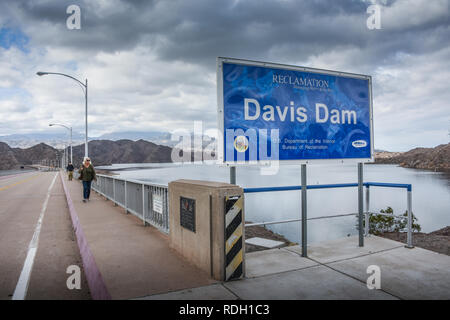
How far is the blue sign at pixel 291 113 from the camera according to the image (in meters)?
5.10

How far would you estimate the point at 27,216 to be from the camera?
1188 centimetres

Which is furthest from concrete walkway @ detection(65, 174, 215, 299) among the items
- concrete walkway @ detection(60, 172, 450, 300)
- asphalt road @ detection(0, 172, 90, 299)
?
asphalt road @ detection(0, 172, 90, 299)

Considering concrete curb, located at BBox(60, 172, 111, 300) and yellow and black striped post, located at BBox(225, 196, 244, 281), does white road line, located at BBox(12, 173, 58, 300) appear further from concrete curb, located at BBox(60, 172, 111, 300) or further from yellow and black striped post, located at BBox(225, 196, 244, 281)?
yellow and black striped post, located at BBox(225, 196, 244, 281)

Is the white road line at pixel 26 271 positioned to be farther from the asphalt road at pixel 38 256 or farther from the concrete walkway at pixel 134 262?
the concrete walkway at pixel 134 262

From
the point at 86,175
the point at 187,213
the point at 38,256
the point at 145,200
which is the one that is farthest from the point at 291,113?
the point at 86,175

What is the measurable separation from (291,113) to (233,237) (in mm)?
2428

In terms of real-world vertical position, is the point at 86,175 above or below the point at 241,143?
below

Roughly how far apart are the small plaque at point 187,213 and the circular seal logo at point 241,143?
1.05m

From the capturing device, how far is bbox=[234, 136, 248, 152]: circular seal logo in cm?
511

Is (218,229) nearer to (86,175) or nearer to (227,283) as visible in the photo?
(227,283)

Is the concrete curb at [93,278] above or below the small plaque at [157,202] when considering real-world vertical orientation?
below

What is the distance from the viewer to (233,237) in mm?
4383

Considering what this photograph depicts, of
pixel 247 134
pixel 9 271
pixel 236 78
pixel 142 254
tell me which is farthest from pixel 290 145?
pixel 9 271

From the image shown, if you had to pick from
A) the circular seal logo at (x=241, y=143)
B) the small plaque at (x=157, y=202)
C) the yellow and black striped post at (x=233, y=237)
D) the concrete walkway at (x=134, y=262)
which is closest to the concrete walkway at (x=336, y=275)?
the yellow and black striped post at (x=233, y=237)
